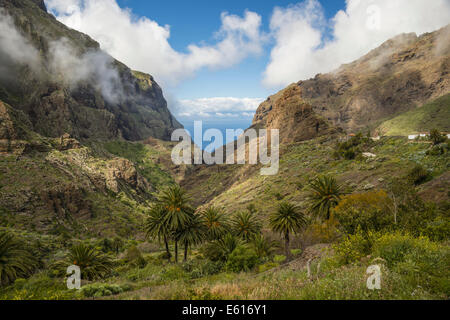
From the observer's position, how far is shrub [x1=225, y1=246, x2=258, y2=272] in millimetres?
27375

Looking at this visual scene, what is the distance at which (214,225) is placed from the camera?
3550 cm

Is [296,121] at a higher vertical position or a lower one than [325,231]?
higher

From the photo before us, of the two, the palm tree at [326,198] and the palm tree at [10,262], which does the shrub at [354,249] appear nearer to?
the palm tree at [326,198]

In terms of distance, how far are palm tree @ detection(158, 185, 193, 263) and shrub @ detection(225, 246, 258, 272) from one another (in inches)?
292

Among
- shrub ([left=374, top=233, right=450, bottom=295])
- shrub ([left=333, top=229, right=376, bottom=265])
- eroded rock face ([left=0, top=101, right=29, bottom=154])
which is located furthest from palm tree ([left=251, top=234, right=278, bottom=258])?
eroded rock face ([left=0, top=101, right=29, bottom=154])

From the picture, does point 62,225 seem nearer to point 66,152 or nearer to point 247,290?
point 66,152

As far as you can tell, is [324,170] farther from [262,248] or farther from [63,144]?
[63,144]

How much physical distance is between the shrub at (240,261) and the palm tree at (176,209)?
7.41m

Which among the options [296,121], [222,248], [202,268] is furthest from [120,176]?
[202,268]

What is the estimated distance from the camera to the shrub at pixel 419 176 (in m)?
37.7

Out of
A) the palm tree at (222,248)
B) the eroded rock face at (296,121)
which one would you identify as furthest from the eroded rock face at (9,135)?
the eroded rock face at (296,121)

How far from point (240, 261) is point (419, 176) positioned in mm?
31545
